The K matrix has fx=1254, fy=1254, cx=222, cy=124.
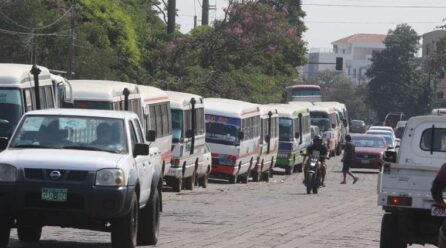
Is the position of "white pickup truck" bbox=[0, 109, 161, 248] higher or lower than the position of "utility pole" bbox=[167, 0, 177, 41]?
lower

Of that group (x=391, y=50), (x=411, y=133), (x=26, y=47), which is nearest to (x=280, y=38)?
(x=26, y=47)

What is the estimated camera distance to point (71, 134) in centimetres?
1538

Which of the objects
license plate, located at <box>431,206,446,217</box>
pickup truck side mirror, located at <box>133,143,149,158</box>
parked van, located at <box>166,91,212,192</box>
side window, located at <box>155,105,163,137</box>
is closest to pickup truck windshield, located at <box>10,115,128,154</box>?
pickup truck side mirror, located at <box>133,143,149,158</box>

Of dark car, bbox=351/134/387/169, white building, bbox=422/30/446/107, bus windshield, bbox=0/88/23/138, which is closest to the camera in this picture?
bus windshield, bbox=0/88/23/138

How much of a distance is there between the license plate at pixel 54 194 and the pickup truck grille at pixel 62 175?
0.14m

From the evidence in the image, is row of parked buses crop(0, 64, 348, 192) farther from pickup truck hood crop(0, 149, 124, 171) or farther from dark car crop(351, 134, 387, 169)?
pickup truck hood crop(0, 149, 124, 171)

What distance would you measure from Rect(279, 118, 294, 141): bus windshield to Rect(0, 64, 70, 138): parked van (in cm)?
2746

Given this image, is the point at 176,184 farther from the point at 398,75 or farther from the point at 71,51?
the point at 398,75

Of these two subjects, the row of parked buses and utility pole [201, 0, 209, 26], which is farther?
utility pole [201, 0, 209, 26]

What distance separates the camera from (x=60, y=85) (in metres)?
26.8

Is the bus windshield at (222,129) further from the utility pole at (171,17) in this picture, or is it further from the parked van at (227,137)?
the utility pole at (171,17)

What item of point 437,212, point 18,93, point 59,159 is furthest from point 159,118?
point 437,212

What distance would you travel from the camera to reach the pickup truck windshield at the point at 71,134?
598 inches

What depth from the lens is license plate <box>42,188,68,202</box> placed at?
46.4ft
